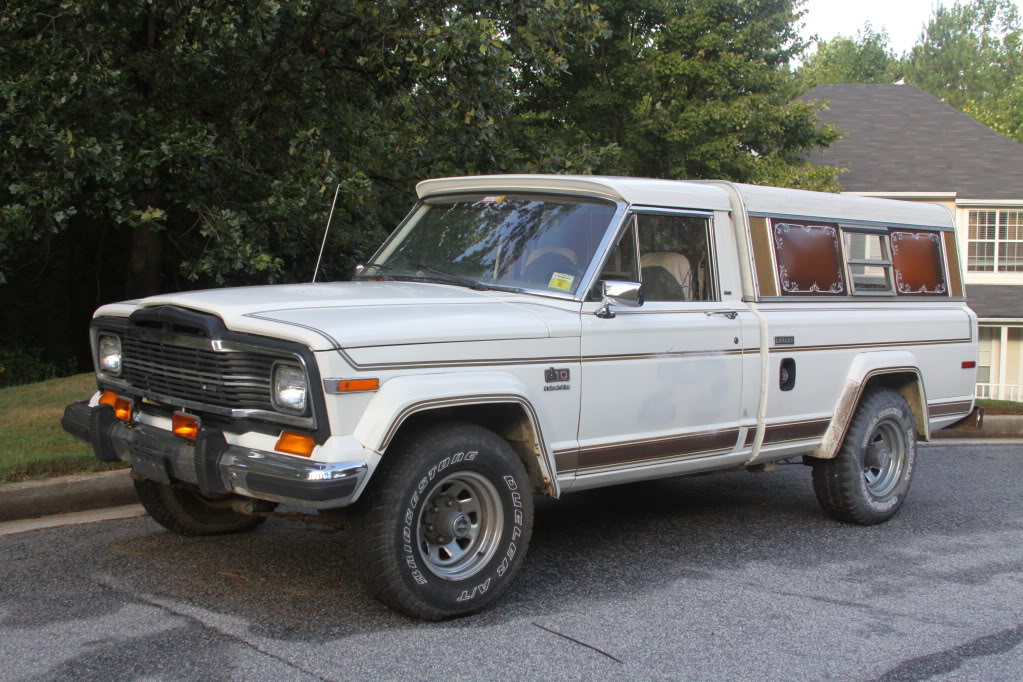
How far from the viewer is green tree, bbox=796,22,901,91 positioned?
7956 centimetres

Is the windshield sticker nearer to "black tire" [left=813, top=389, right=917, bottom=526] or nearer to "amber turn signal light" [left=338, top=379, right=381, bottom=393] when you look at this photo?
"amber turn signal light" [left=338, top=379, right=381, bottom=393]

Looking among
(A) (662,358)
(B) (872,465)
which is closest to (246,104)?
(A) (662,358)

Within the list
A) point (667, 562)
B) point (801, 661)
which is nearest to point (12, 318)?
point (667, 562)

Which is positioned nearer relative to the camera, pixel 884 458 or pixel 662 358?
pixel 662 358

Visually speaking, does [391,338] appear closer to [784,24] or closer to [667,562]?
[667,562]

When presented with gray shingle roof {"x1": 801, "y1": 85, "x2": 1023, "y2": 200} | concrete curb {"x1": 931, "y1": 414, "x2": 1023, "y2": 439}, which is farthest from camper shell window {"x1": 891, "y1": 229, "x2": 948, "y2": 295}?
gray shingle roof {"x1": 801, "y1": 85, "x2": 1023, "y2": 200}

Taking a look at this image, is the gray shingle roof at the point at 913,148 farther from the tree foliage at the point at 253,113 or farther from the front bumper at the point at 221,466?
the front bumper at the point at 221,466

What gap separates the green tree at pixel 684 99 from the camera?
2198cm

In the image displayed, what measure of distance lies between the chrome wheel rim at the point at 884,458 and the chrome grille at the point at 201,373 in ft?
14.4

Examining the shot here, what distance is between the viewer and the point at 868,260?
7.65 metres

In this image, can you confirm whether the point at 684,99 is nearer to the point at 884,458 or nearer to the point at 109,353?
the point at 884,458

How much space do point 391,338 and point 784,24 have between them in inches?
865

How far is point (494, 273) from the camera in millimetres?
6133

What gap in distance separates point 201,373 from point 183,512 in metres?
1.51
